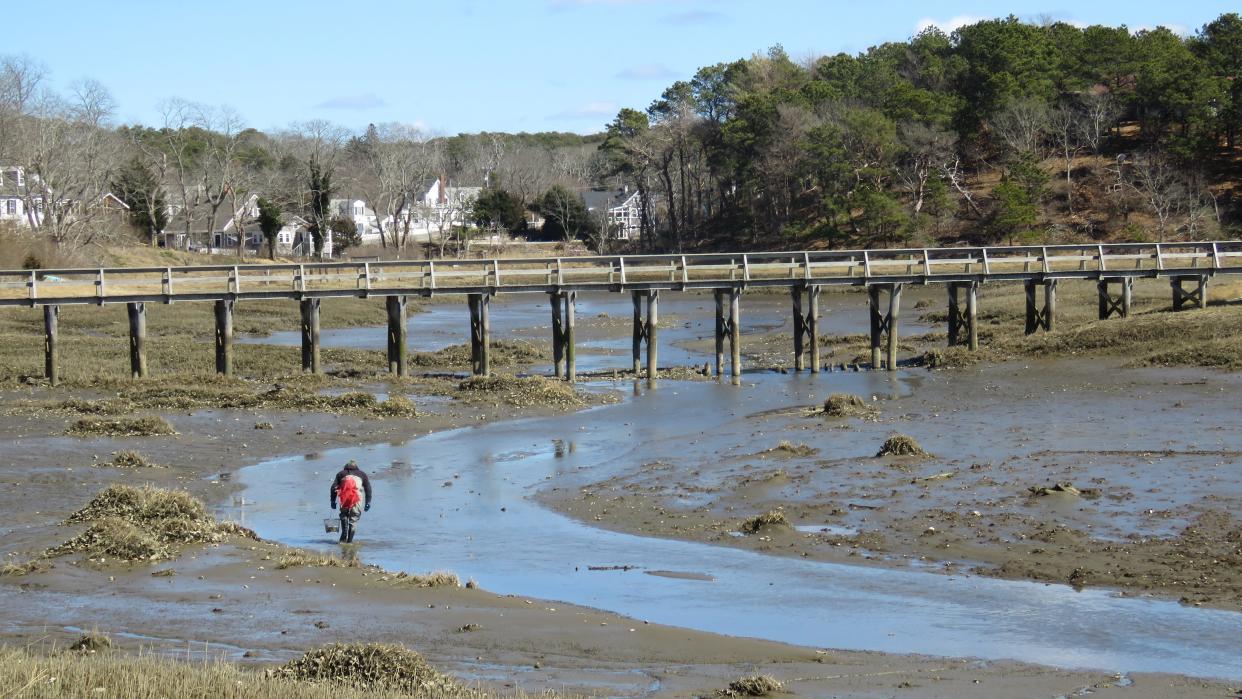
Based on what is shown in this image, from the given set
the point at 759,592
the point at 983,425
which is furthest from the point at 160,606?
the point at 983,425

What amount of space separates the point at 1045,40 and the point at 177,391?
7635 centimetres

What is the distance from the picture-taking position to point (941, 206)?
83.4m

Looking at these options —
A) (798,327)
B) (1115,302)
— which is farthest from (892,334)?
(1115,302)

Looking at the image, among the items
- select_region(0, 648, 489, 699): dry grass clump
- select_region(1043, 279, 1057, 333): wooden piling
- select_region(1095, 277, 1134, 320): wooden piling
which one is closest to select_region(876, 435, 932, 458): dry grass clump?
select_region(0, 648, 489, 699): dry grass clump

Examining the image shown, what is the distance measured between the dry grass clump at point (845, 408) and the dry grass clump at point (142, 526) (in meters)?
16.1

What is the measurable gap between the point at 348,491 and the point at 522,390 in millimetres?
17408

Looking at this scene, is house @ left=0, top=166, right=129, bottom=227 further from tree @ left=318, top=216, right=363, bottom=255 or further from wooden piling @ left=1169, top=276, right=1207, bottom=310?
wooden piling @ left=1169, top=276, right=1207, bottom=310

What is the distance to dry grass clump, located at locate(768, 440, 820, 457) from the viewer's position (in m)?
27.6

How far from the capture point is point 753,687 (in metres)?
12.5

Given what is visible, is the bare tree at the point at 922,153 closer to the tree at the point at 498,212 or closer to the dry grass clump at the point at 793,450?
the tree at the point at 498,212

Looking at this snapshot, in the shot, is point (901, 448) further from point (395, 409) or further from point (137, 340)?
point (137, 340)

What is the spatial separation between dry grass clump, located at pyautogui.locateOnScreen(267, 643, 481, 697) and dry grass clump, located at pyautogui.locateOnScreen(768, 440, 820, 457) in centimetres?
1588

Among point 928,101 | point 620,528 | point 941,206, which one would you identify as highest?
point 928,101

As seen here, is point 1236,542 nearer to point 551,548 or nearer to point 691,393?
point 551,548
